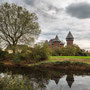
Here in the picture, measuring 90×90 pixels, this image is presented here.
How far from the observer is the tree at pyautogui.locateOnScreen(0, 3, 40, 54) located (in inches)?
1142

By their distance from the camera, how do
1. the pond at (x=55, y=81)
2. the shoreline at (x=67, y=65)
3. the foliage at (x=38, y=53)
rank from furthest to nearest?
the foliage at (x=38, y=53) → the shoreline at (x=67, y=65) → the pond at (x=55, y=81)

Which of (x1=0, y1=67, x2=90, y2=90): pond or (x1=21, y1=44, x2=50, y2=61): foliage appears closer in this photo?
(x1=0, y1=67, x2=90, y2=90): pond

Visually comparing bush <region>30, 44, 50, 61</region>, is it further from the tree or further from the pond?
the pond

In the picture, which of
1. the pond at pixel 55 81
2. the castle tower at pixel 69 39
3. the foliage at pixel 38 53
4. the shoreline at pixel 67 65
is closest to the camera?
the pond at pixel 55 81

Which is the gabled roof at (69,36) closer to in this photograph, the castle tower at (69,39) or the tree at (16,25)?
the castle tower at (69,39)

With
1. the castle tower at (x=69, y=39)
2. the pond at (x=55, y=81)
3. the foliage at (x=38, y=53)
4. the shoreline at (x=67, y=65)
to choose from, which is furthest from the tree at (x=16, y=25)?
the castle tower at (x=69, y=39)

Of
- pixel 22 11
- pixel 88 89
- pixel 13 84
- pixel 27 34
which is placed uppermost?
pixel 22 11

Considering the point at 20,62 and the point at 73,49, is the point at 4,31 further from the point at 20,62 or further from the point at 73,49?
the point at 73,49

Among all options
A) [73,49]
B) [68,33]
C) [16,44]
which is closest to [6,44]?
A: [16,44]

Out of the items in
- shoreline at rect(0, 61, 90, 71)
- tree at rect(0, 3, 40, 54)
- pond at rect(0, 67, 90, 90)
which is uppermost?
tree at rect(0, 3, 40, 54)

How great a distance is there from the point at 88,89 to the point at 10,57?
78.5ft

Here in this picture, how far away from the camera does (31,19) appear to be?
30438 mm

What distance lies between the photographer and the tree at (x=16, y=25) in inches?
1142

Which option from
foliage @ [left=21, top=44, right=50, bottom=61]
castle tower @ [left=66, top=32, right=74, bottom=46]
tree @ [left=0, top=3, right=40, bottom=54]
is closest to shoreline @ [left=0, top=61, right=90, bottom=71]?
foliage @ [left=21, top=44, right=50, bottom=61]
